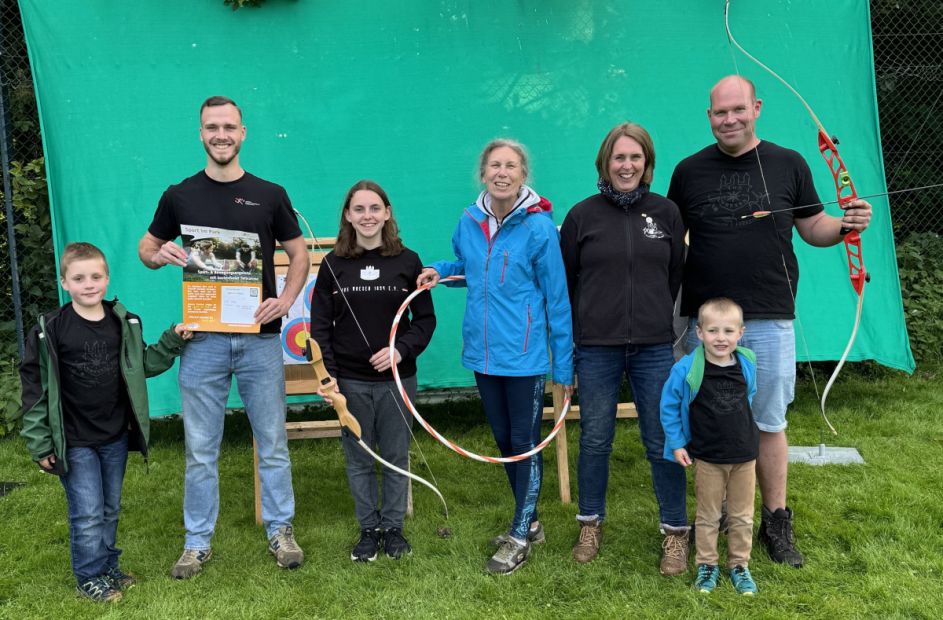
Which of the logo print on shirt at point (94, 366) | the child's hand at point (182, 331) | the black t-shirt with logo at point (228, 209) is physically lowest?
the logo print on shirt at point (94, 366)

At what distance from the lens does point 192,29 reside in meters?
4.29

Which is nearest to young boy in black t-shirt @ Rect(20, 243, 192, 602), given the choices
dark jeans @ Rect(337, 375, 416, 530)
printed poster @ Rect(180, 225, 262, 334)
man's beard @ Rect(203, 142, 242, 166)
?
printed poster @ Rect(180, 225, 262, 334)

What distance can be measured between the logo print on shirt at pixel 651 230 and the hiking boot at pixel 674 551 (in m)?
1.09

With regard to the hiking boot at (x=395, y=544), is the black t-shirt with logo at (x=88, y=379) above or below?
above

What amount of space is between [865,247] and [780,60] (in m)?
1.30

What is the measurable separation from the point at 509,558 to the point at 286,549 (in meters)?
0.88

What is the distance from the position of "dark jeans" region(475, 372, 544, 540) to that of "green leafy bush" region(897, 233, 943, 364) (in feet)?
13.7

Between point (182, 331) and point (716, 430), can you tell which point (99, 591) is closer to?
point (182, 331)

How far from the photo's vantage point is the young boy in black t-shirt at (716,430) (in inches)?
97.3

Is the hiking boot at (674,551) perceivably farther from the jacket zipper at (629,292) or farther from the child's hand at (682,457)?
the jacket zipper at (629,292)

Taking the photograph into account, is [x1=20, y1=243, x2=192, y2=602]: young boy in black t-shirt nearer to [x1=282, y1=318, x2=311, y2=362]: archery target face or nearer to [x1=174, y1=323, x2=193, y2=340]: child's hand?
[x1=174, y1=323, x2=193, y2=340]: child's hand

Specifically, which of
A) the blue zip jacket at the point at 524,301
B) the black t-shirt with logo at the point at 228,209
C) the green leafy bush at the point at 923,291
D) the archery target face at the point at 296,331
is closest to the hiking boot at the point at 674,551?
the blue zip jacket at the point at 524,301

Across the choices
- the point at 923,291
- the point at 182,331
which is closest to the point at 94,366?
the point at 182,331

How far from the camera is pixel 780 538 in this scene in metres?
2.74
